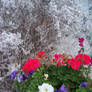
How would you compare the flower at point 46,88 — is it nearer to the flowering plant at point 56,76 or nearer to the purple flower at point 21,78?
the flowering plant at point 56,76

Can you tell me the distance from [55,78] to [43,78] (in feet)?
0.36

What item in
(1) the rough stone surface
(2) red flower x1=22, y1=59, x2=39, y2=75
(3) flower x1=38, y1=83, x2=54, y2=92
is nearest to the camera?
(3) flower x1=38, y1=83, x2=54, y2=92

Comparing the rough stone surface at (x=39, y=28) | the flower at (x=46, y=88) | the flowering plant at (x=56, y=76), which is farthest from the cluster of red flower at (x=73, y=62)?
the rough stone surface at (x=39, y=28)

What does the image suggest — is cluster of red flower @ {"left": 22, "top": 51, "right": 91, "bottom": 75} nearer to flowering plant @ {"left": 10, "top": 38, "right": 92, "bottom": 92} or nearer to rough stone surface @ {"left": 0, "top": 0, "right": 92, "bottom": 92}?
flowering plant @ {"left": 10, "top": 38, "right": 92, "bottom": 92}

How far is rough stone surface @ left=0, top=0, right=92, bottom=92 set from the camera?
2334 mm

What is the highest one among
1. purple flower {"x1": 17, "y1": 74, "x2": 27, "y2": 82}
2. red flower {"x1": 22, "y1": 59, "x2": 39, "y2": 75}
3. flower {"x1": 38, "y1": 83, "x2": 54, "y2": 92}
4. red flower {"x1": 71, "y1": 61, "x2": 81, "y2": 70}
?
red flower {"x1": 71, "y1": 61, "x2": 81, "y2": 70}

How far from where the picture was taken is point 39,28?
2.48m

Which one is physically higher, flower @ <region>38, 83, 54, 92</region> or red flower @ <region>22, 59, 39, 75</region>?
red flower @ <region>22, 59, 39, 75</region>

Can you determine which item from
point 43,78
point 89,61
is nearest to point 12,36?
point 43,78

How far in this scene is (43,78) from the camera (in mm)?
1297

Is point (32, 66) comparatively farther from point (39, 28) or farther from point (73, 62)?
point (39, 28)

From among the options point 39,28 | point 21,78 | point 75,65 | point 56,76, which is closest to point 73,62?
point 75,65

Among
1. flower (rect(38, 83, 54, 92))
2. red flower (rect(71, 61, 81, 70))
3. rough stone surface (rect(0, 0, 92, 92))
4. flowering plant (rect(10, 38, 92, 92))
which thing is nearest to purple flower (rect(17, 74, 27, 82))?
flowering plant (rect(10, 38, 92, 92))

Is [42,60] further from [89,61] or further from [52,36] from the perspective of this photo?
[52,36]
